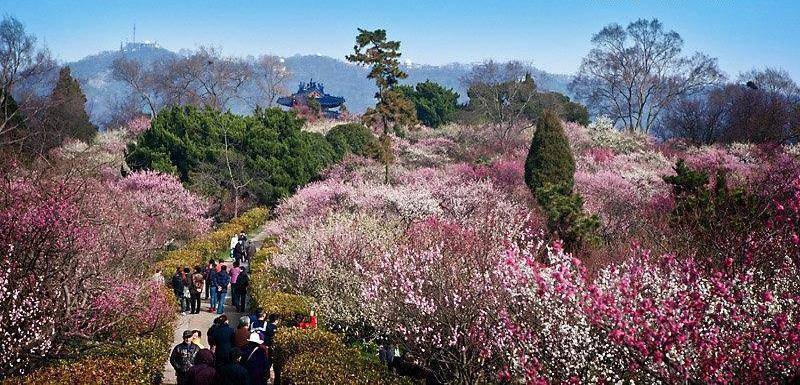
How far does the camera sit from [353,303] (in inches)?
546

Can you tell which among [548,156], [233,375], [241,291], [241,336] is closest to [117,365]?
[241,336]

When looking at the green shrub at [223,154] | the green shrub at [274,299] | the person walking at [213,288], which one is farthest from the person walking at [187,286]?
the green shrub at [223,154]

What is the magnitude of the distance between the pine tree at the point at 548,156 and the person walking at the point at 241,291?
13.5m

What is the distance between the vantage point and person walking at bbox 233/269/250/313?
57.1ft

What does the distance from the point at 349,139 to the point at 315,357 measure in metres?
34.8

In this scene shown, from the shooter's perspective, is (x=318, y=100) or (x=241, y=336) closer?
(x=241, y=336)

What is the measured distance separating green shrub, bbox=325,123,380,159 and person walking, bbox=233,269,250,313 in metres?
23.8

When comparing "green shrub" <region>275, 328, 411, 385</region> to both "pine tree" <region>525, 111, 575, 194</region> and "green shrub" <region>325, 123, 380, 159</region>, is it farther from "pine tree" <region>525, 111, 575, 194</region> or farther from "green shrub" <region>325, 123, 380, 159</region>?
"green shrub" <region>325, 123, 380, 159</region>

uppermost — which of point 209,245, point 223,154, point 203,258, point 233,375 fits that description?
point 233,375

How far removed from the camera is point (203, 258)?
78.1 ft

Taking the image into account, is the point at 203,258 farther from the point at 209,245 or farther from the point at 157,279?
the point at 157,279

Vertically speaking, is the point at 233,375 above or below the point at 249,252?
above

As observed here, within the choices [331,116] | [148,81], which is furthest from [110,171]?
[148,81]

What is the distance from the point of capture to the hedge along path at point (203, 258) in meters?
15.0
